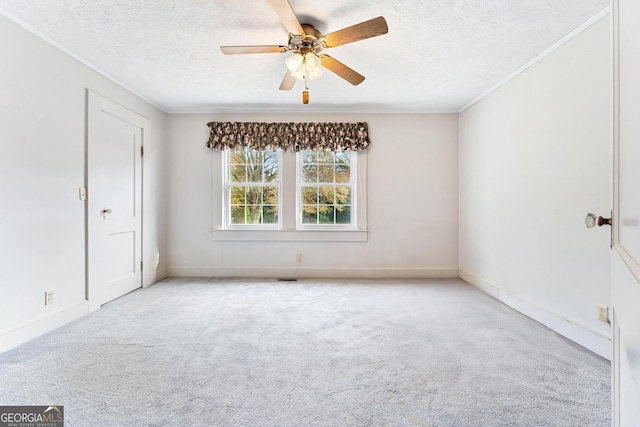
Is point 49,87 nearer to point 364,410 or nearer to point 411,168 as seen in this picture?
point 364,410

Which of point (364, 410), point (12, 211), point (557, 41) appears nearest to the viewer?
point (364, 410)

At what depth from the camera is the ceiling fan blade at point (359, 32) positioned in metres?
1.87

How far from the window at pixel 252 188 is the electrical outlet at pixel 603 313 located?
3.52 m

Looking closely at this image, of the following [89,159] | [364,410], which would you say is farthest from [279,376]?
[89,159]

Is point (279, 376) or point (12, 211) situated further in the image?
point (12, 211)

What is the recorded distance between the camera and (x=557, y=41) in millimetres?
2436

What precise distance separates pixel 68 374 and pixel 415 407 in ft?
6.71

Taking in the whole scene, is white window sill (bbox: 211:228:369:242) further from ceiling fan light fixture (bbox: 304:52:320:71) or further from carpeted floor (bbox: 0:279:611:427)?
ceiling fan light fixture (bbox: 304:52:320:71)

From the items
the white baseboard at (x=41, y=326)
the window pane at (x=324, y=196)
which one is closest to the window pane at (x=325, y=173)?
the window pane at (x=324, y=196)

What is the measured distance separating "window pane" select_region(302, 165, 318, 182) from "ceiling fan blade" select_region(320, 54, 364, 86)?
6.12ft

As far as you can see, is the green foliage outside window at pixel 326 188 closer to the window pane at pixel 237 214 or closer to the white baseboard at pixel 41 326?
the window pane at pixel 237 214

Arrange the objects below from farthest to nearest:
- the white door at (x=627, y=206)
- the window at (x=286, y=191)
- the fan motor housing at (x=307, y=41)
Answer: the window at (x=286, y=191) → the fan motor housing at (x=307, y=41) → the white door at (x=627, y=206)

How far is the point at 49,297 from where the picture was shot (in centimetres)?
248

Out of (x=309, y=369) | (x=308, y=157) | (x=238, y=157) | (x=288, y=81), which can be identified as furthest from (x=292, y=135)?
(x=309, y=369)
